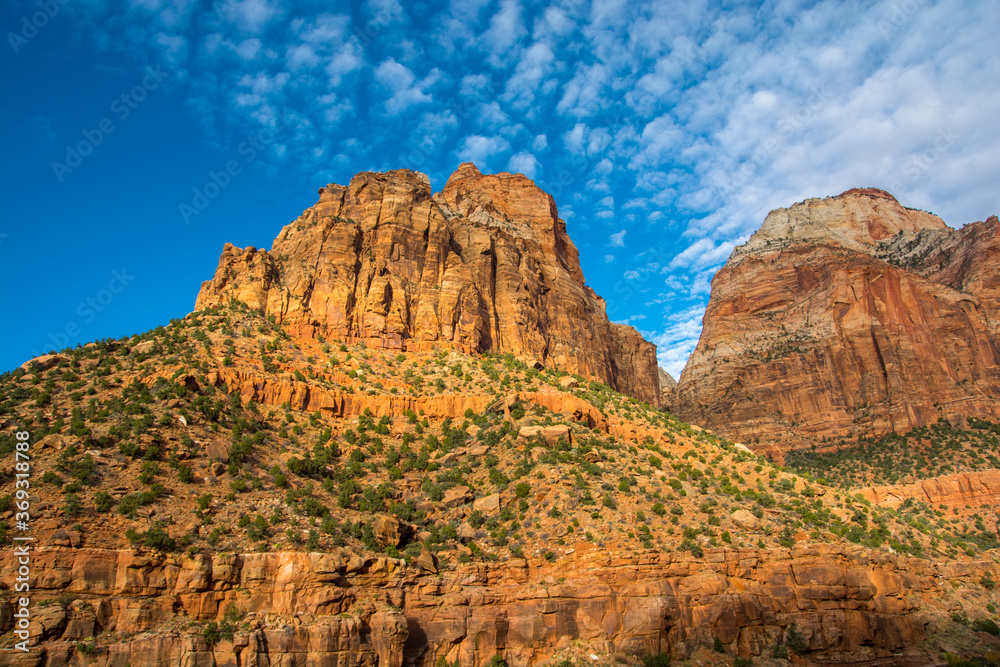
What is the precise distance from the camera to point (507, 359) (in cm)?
6131

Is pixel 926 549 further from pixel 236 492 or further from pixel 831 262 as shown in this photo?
pixel 831 262

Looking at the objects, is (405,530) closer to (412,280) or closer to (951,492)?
(412,280)

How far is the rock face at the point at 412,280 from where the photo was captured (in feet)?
190

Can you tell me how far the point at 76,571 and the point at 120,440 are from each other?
10249 mm

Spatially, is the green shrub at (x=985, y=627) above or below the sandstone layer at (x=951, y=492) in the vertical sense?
below

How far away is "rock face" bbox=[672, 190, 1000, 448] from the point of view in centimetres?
10238

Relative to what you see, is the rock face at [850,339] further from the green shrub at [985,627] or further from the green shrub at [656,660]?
the green shrub at [656,660]

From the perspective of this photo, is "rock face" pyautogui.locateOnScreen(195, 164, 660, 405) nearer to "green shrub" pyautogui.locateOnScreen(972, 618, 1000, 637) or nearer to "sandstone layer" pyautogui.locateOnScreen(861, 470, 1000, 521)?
"sandstone layer" pyautogui.locateOnScreen(861, 470, 1000, 521)

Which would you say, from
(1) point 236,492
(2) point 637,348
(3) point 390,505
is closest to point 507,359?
(3) point 390,505

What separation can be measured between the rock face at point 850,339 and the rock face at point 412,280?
158 feet

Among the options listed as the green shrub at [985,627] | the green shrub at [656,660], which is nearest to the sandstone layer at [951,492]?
the green shrub at [985,627]

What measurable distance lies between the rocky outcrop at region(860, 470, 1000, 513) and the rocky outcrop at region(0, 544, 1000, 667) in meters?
43.4

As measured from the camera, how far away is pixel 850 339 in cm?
11150

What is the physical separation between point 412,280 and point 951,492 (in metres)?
70.7
